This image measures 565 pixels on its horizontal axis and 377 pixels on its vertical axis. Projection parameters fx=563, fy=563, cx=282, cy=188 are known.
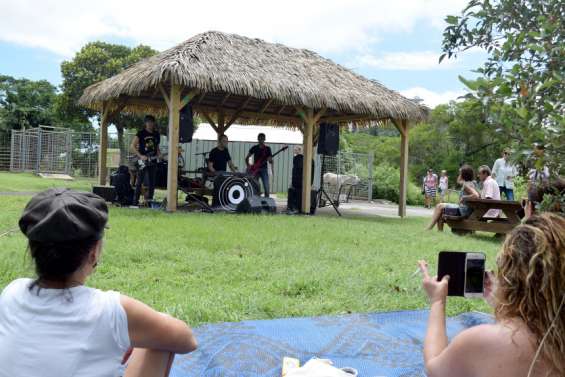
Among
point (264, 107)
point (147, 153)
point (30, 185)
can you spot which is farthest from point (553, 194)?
point (30, 185)

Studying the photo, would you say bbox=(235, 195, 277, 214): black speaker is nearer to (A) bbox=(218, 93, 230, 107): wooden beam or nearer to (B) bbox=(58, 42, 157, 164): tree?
(A) bbox=(218, 93, 230, 107): wooden beam

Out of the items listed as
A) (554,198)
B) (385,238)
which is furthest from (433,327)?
(385,238)

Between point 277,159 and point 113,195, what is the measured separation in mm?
13859

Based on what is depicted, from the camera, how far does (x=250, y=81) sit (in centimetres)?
1134

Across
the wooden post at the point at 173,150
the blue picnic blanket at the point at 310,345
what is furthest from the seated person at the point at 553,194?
the wooden post at the point at 173,150

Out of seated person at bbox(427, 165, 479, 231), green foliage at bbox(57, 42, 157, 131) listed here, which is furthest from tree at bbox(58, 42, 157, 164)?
seated person at bbox(427, 165, 479, 231)

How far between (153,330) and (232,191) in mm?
9481

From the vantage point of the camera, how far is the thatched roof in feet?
35.3

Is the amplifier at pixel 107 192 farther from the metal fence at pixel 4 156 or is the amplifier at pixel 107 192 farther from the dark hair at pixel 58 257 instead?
the metal fence at pixel 4 156

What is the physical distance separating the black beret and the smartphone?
1.31 m

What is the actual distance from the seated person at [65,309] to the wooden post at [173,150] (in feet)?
28.4

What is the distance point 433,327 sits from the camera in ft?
7.09

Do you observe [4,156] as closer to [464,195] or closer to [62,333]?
[464,195]

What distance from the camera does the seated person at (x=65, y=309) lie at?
169cm
